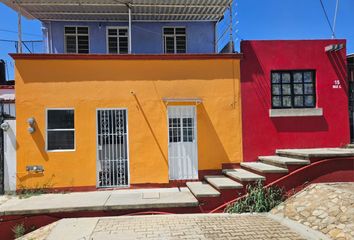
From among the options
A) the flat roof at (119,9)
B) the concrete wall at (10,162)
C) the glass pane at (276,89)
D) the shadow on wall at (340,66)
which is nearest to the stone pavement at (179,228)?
the concrete wall at (10,162)

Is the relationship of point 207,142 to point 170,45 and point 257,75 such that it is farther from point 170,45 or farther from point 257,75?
point 170,45

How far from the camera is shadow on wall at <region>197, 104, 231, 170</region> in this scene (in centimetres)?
998

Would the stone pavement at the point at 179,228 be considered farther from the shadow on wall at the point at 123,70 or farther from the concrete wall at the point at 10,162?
the shadow on wall at the point at 123,70

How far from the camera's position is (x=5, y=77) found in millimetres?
17828

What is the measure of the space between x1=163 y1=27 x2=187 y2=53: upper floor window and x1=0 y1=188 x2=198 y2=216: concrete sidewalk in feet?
20.7

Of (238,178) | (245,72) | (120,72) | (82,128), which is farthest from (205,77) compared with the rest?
(82,128)

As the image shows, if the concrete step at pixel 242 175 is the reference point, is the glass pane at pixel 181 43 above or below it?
above

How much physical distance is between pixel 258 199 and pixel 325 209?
1638mm

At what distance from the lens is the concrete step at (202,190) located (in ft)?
26.1

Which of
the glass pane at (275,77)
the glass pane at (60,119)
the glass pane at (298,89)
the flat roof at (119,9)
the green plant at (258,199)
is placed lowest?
the green plant at (258,199)

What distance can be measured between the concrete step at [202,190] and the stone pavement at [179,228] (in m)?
0.60

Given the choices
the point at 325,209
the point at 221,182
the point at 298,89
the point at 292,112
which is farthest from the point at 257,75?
the point at 325,209

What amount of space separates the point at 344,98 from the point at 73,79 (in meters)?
8.44

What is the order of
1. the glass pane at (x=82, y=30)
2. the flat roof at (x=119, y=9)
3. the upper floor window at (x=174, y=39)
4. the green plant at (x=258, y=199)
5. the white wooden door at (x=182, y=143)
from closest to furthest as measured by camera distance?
1. the green plant at (x=258, y=199)
2. the white wooden door at (x=182, y=143)
3. the flat roof at (x=119, y=9)
4. the glass pane at (x=82, y=30)
5. the upper floor window at (x=174, y=39)
